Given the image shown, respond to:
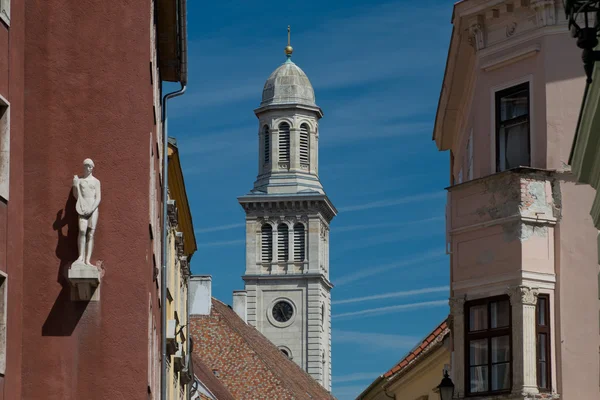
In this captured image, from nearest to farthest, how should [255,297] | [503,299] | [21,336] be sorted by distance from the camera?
[21,336] < [503,299] < [255,297]

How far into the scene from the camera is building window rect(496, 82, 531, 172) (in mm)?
23172

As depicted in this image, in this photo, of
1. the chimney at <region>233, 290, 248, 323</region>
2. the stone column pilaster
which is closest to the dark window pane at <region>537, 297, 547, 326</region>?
the chimney at <region>233, 290, 248, 323</region>

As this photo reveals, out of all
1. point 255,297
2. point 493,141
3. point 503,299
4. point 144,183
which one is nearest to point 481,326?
point 503,299

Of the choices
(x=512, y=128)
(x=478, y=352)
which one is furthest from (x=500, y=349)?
(x=512, y=128)

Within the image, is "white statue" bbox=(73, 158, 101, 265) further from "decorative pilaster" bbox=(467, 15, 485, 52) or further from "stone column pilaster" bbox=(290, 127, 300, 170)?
"stone column pilaster" bbox=(290, 127, 300, 170)

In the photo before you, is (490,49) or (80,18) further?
(490,49)

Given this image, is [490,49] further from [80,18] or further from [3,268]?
[3,268]

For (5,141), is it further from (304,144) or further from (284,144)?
(304,144)

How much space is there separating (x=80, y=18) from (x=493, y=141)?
6465mm

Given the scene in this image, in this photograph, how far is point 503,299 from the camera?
901 inches

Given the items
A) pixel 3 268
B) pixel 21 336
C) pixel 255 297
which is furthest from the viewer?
pixel 255 297

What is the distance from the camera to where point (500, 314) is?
23094mm

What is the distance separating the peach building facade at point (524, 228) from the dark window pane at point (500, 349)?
0.5 inches

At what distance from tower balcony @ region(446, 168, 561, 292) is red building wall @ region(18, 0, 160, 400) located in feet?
16.8
